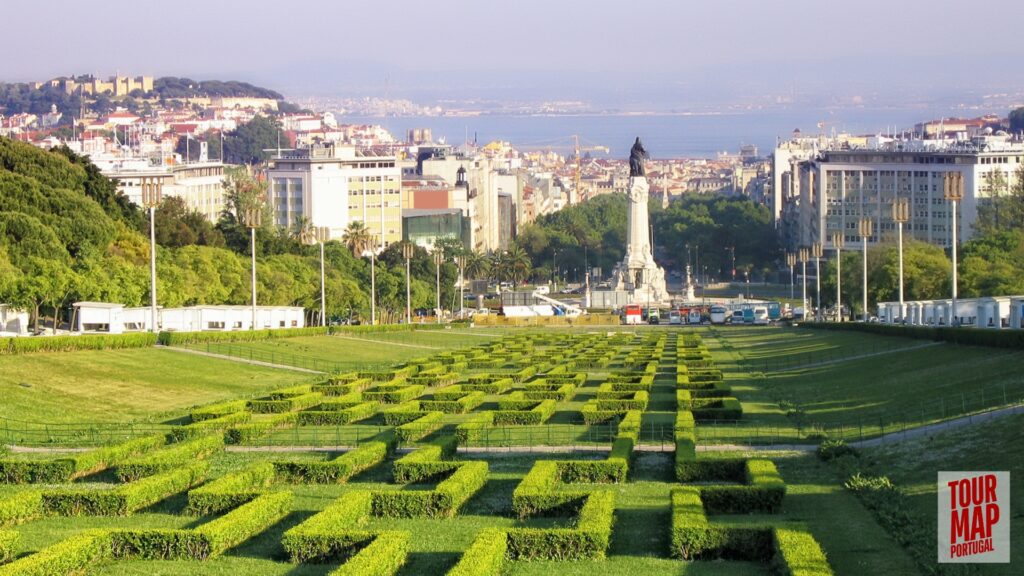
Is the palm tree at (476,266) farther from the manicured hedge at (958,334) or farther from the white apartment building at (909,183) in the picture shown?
the manicured hedge at (958,334)

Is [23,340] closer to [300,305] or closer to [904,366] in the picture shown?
[904,366]

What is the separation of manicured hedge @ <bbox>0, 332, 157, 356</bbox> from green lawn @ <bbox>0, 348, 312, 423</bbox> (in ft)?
1.34

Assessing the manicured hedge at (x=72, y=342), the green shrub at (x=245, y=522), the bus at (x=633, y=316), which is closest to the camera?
the green shrub at (x=245, y=522)

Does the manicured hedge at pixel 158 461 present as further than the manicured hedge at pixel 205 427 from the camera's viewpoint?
No

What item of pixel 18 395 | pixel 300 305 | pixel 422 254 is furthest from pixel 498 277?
pixel 18 395

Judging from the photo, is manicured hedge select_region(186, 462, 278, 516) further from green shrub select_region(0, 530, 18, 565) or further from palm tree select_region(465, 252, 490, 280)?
palm tree select_region(465, 252, 490, 280)

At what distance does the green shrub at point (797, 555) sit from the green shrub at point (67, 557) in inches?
419

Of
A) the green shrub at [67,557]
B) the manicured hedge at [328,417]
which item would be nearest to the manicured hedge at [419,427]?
the manicured hedge at [328,417]

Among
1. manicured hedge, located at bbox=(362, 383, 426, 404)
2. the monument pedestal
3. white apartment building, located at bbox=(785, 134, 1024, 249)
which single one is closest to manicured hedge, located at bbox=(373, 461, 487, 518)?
manicured hedge, located at bbox=(362, 383, 426, 404)

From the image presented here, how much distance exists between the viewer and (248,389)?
55812 mm

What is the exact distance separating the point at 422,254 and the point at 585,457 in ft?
372

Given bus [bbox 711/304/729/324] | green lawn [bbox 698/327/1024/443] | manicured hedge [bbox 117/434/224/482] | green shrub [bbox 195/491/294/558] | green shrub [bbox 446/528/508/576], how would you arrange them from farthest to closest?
bus [bbox 711/304/729/324] < green lawn [bbox 698/327/1024/443] < manicured hedge [bbox 117/434/224/482] < green shrub [bbox 195/491/294/558] < green shrub [bbox 446/528/508/576]

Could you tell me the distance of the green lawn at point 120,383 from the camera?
4547 cm

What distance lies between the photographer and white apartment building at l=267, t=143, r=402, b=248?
18188 cm
